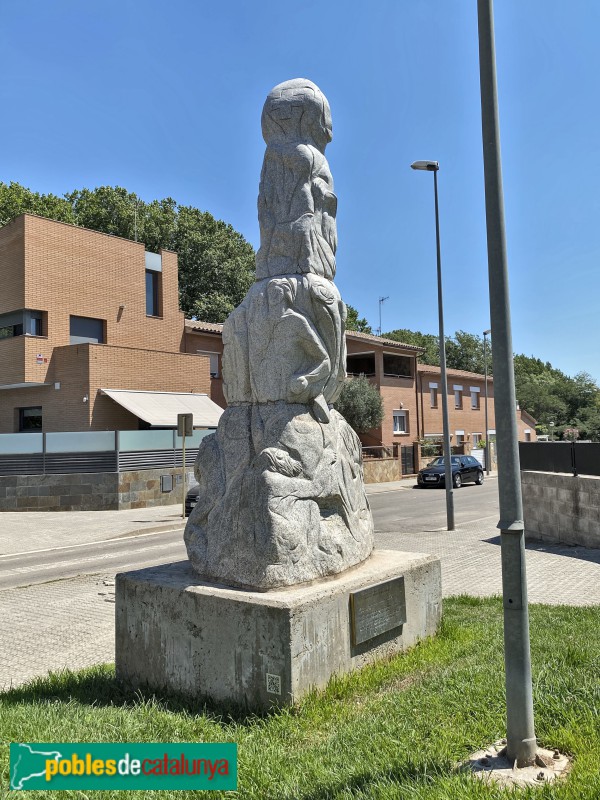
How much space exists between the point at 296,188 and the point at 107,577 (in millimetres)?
7295

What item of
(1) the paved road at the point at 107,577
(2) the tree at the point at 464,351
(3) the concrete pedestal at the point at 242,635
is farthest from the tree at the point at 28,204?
(2) the tree at the point at 464,351

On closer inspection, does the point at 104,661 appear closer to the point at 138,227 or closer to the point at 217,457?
the point at 217,457

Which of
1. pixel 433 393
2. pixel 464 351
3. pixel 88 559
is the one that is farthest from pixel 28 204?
pixel 464 351

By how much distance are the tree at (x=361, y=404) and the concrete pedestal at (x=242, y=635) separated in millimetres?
27100

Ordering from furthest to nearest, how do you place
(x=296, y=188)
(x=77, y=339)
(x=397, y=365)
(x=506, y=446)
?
(x=397, y=365) < (x=77, y=339) < (x=296, y=188) < (x=506, y=446)

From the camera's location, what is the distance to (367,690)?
450cm

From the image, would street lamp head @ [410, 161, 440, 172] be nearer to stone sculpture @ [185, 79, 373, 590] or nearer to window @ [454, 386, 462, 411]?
stone sculpture @ [185, 79, 373, 590]

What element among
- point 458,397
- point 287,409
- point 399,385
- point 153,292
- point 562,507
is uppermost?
point 153,292

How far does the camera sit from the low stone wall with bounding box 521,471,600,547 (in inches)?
464

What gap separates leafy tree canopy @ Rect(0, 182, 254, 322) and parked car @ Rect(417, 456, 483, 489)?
14.9m

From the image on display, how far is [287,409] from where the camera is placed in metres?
5.39

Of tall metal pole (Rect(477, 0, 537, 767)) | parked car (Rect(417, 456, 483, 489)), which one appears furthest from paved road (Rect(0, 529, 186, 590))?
parked car (Rect(417, 456, 483, 489))

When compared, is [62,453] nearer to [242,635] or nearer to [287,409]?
[287,409]

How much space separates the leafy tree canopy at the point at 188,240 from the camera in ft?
123
